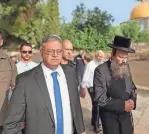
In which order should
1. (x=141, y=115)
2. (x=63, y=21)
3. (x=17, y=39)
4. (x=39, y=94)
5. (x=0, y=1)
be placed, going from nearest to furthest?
(x=39, y=94), (x=141, y=115), (x=0, y=1), (x=17, y=39), (x=63, y=21)

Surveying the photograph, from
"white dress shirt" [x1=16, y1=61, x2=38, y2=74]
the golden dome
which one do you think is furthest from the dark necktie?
the golden dome

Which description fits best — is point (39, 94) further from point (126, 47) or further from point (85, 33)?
point (85, 33)

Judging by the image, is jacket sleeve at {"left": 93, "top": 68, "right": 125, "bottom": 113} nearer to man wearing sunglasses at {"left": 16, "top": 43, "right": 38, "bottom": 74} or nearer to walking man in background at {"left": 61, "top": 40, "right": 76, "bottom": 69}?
walking man in background at {"left": 61, "top": 40, "right": 76, "bottom": 69}

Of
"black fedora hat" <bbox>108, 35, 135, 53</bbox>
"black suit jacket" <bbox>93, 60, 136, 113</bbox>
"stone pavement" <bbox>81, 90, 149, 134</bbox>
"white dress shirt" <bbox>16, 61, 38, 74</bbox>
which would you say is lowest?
"stone pavement" <bbox>81, 90, 149, 134</bbox>

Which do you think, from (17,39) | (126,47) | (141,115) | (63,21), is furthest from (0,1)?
(63,21)

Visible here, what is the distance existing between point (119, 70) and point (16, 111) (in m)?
1.68

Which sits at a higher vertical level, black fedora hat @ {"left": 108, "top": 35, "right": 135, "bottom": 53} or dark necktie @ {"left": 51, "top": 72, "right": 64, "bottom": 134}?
black fedora hat @ {"left": 108, "top": 35, "right": 135, "bottom": 53}

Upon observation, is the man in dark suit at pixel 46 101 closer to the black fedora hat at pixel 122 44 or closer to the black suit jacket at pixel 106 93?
the black suit jacket at pixel 106 93

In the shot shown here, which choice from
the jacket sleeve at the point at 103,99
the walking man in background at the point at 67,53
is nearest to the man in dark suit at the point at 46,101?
the jacket sleeve at the point at 103,99

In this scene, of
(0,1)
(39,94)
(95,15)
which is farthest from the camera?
(95,15)

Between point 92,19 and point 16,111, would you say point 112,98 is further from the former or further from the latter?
point 92,19

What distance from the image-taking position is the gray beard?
465 centimetres

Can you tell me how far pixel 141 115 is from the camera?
9.55 m

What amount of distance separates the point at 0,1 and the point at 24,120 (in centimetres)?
2336
